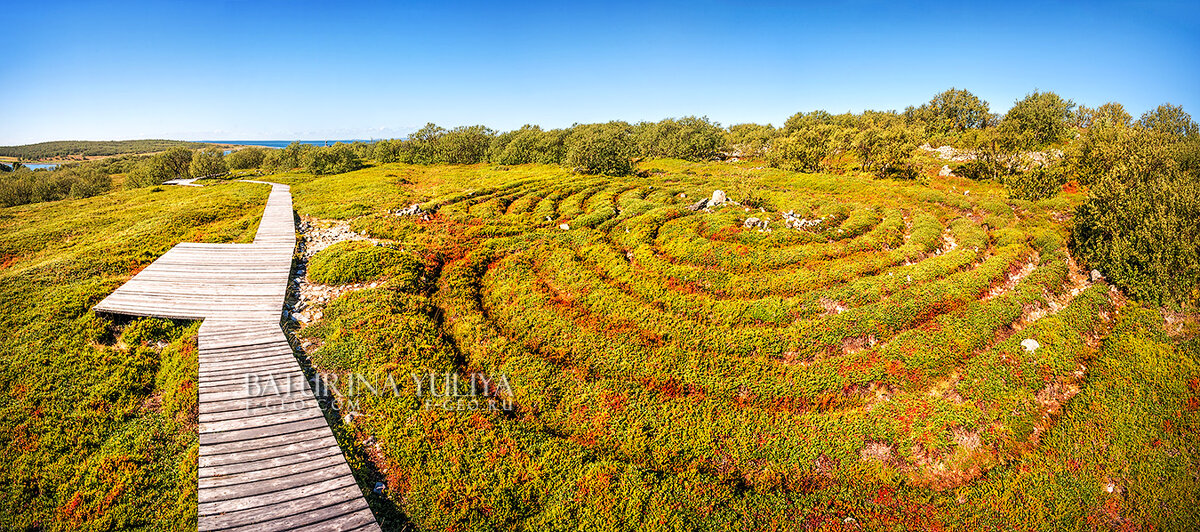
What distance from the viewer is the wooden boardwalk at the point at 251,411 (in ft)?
31.6

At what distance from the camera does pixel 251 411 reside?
12281mm

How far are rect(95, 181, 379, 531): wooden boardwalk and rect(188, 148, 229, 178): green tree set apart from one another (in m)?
85.7

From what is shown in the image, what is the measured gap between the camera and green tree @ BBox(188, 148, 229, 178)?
82.2m

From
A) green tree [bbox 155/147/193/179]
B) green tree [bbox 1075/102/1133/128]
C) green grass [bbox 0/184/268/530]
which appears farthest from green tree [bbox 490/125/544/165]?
green tree [bbox 1075/102/1133/128]

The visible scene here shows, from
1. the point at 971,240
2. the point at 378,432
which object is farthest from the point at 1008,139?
the point at 378,432

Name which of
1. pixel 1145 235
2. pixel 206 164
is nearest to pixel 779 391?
pixel 1145 235

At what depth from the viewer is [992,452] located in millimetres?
12867

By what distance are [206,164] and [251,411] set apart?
102m

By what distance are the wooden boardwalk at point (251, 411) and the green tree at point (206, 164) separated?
8574 centimetres

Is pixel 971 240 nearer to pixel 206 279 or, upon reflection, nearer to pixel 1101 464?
pixel 1101 464

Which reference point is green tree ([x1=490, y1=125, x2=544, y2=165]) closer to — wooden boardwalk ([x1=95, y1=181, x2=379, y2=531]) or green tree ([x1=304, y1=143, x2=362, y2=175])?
green tree ([x1=304, y1=143, x2=362, y2=175])

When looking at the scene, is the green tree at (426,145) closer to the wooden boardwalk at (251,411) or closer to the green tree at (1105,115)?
the wooden boardwalk at (251,411)

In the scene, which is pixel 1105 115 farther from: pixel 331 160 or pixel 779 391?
pixel 331 160

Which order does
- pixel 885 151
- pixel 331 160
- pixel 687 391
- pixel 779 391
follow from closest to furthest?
pixel 779 391
pixel 687 391
pixel 885 151
pixel 331 160
